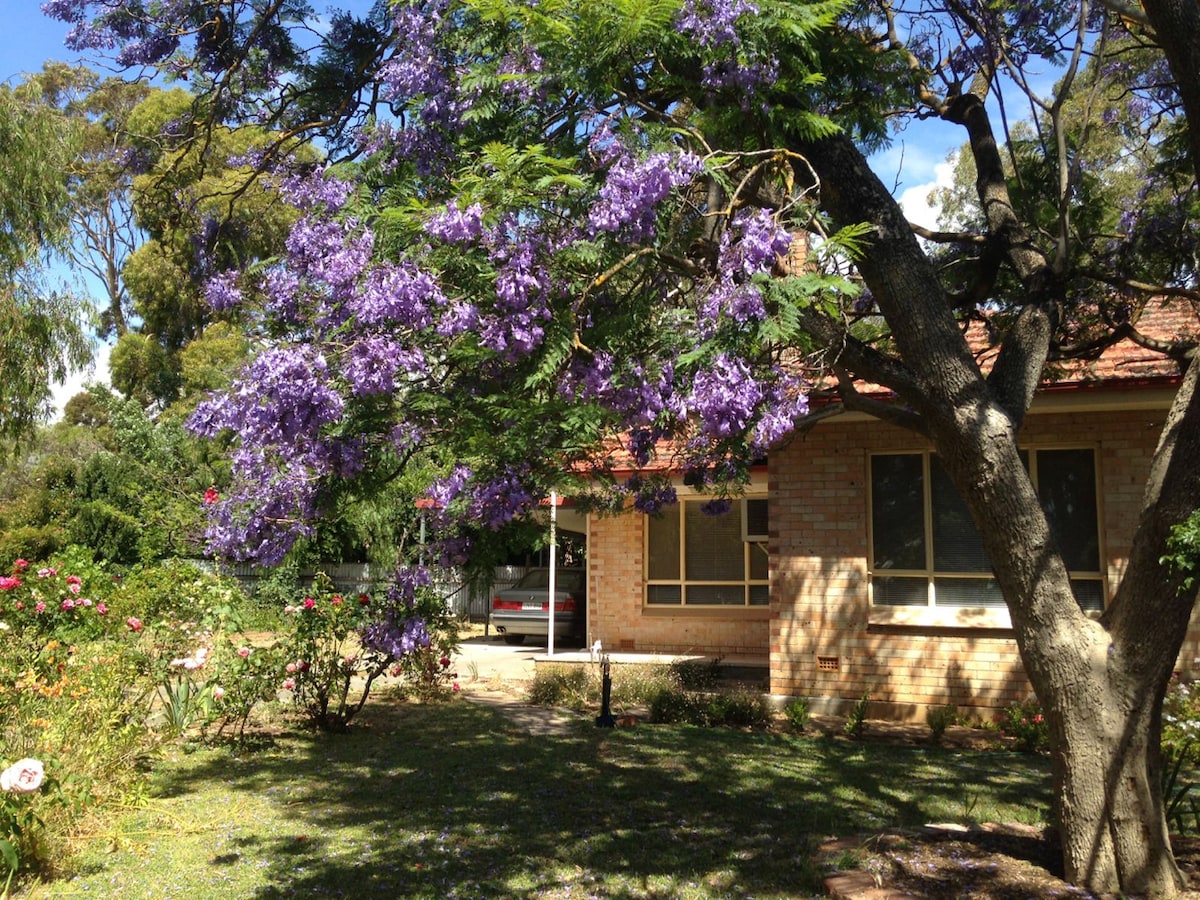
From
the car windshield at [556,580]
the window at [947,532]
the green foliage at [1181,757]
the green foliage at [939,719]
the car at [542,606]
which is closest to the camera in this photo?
the green foliage at [1181,757]

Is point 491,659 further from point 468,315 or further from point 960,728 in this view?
point 468,315

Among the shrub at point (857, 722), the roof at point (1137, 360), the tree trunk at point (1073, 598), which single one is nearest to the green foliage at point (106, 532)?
the shrub at point (857, 722)

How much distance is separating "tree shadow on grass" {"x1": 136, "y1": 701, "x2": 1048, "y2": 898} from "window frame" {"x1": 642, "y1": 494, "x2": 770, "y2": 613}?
5.50m

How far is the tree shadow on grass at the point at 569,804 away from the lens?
5574 millimetres

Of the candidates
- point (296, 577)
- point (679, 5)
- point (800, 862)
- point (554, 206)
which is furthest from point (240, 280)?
point (296, 577)

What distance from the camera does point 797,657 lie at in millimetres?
11281

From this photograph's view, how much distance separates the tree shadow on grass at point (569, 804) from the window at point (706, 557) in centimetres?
566

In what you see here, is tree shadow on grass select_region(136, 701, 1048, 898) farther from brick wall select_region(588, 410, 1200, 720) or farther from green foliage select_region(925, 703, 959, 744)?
brick wall select_region(588, 410, 1200, 720)

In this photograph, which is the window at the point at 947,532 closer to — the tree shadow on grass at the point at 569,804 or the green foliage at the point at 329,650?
the tree shadow on grass at the point at 569,804

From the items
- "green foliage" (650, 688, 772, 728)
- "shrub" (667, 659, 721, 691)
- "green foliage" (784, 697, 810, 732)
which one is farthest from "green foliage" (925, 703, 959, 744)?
"shrub" (667, 659, 721, 691)

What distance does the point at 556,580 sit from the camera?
60.4ft

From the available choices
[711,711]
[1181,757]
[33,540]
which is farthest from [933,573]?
[33,540]

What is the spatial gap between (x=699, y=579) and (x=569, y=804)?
896 cm

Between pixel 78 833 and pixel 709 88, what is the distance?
5.96 m
